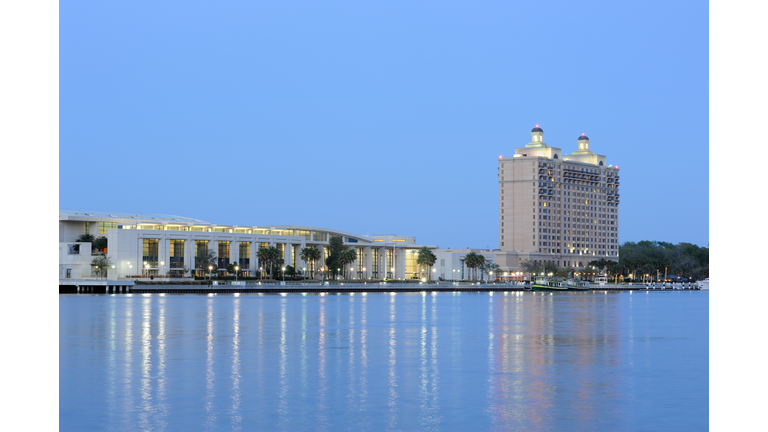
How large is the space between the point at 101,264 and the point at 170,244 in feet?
46.1

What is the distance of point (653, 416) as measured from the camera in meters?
22.6

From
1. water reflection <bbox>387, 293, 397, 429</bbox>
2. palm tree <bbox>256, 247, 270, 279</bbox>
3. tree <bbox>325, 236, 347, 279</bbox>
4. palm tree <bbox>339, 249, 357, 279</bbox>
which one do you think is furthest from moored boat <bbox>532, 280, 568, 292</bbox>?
water reflection <bbox>387, 293, 397, 429</bbox>

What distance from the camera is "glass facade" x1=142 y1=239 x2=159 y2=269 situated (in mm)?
148500

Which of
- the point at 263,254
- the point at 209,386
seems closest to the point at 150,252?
the point at 263,254

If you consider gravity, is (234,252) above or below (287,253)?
above

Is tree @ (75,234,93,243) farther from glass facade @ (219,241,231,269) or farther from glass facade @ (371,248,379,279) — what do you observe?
glass facade @ (371,248,379,279)

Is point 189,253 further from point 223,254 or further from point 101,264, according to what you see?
point 101,264

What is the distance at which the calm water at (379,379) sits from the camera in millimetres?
21781

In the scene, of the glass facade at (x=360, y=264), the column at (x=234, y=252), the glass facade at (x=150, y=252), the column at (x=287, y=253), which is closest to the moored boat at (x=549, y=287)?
the glass facade at (x=360, y=264)

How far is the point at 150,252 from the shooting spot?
149500 millimetres
